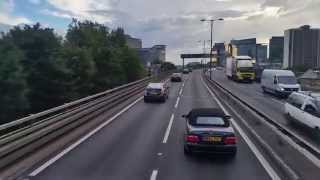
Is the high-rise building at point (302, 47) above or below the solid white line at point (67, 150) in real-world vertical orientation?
above

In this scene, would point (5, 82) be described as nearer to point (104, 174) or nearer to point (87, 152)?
point (87, 152)

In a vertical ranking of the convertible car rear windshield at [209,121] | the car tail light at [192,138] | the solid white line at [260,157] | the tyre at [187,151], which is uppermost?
the convertible car rear windshield at [209,121]

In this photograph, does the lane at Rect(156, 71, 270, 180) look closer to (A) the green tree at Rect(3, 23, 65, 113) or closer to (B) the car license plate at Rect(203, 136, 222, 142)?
(B) the car license plate at Rect(203, 136, 222, 142)

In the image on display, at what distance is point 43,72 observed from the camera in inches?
1751

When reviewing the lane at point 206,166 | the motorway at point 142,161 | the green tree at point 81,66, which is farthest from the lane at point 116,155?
the green tree at point 81,66

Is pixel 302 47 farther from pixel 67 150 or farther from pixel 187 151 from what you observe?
pixel 67 150

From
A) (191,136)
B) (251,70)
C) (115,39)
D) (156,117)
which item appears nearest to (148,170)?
(191,136)

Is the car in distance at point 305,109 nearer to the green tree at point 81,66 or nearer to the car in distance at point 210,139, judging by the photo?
the car in distance at point 210,139

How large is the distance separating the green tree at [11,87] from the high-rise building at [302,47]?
434 ft

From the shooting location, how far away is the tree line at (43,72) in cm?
3362

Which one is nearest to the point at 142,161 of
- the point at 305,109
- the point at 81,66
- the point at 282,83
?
the point at 305,109

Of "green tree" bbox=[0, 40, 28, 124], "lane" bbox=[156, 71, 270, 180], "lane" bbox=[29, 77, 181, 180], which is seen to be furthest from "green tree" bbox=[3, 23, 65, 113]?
A: "lane" bbox=[156, 71, 270, 180]

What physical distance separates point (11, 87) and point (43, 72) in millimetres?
11250

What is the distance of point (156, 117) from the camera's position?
30031mm
